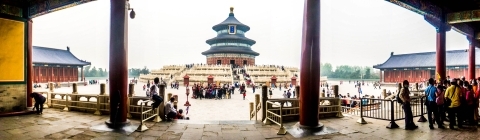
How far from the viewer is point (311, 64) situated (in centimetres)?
641

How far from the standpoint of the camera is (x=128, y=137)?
5.93m

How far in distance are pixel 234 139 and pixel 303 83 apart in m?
2.21

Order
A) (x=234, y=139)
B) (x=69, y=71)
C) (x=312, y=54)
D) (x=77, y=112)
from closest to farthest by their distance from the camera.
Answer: (x=234, y=139) → (x=312, y=54) → (x=77, y=112) → (x=69, y=71)

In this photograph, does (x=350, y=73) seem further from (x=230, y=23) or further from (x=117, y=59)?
(x=117, y=59)

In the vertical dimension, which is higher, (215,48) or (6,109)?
(215,48)

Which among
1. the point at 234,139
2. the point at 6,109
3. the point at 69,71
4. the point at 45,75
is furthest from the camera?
the point at 69,71

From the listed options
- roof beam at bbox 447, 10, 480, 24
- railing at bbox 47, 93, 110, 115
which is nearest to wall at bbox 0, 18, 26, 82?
railing at bbox 47, 93, 110, 115

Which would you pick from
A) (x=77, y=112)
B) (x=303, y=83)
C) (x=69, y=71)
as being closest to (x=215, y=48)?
(x=69, y=71)

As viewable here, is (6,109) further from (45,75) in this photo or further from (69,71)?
(69,71)

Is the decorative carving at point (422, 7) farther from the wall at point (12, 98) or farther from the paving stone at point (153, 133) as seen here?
the wall at point (12, 98)

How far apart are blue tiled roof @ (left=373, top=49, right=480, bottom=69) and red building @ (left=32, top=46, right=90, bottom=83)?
48.7m

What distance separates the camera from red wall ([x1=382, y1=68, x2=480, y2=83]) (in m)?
34.3

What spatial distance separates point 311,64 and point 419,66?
3931 cm

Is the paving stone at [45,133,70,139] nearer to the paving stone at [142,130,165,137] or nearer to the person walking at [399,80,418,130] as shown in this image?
the paving stone at [142,130,165,137]
